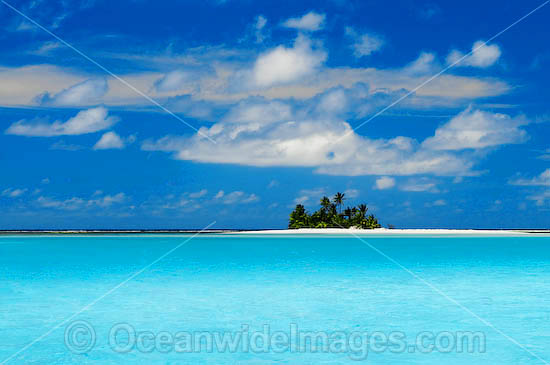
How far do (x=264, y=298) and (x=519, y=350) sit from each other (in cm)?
708

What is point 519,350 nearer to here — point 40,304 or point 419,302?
point 419,302

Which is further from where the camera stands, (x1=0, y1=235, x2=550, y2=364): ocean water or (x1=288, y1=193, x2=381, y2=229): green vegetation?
(x1=288, y1=193, x2=381, y2=229): green vegetation

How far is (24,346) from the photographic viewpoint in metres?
9.73
